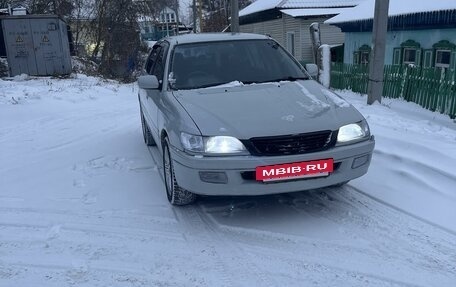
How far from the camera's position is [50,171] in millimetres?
5434

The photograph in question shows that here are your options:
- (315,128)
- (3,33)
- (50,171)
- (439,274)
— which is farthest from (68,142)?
(3,33)

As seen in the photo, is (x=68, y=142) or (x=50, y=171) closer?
(x=50, y=171)

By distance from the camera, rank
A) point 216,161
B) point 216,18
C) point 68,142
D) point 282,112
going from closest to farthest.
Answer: point 216,161
point 282,112
point 68,142
point 216,18

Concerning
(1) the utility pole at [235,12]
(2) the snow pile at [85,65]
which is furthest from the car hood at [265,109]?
(2) the snow pile at [85,65]

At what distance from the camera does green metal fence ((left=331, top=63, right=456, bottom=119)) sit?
28.6 ft

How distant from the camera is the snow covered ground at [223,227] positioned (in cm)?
300

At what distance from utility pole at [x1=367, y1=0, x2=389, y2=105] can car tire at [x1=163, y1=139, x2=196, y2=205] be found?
21.6 ft

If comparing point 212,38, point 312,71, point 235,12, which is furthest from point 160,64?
point 235,12

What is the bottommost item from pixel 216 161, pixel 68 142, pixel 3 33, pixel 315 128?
pixel 68 142

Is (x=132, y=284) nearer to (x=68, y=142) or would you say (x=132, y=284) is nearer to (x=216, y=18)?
(x=68, y=142)

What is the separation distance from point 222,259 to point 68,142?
15.1ft

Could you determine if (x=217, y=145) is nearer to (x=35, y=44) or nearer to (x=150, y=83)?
(x=150, y=83)

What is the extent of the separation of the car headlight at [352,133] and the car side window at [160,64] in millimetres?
2130

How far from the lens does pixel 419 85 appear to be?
388 inches
